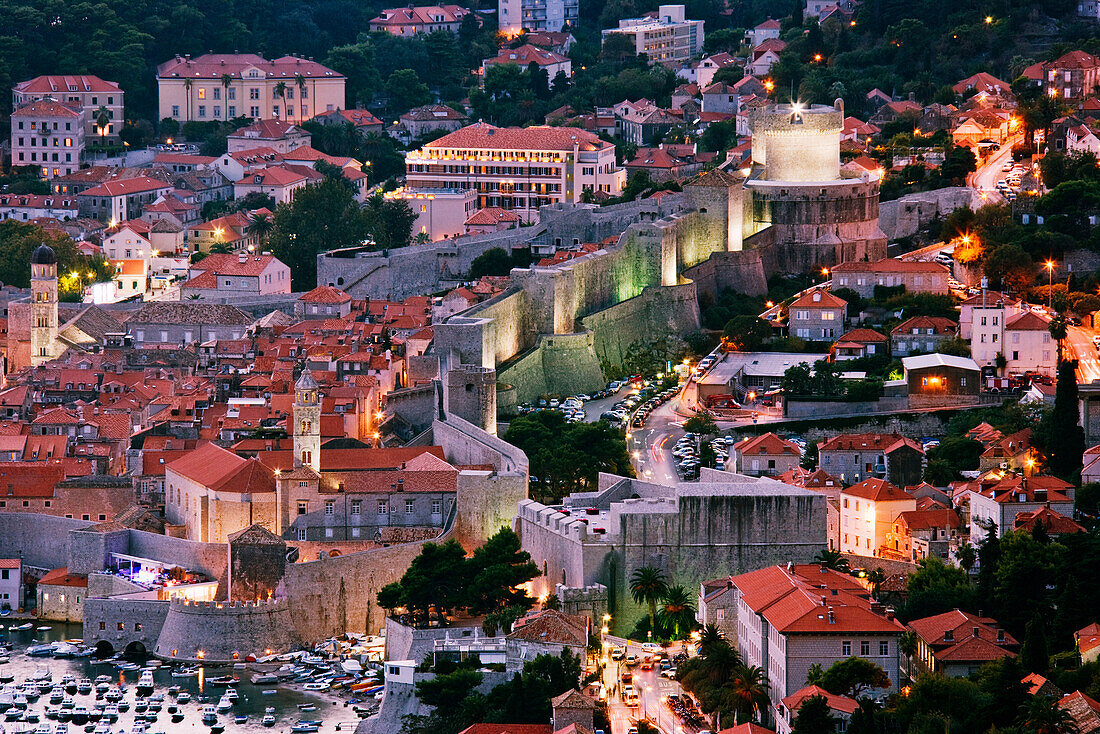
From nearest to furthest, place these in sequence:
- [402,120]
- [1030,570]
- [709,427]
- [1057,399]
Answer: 1. [1030,570]
2. [1057,399]
3. [709,427]
4. [402,120]

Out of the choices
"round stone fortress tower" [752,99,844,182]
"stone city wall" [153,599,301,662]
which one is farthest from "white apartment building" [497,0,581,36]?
"stone city wall" [153,599,301,662]

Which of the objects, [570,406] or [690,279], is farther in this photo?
[690,279]

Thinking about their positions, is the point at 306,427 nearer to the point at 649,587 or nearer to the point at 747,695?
the point at 649,587

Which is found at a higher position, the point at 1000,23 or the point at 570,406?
the point at 1000,23

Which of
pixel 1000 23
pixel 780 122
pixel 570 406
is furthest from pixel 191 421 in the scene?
pixel 1000 23

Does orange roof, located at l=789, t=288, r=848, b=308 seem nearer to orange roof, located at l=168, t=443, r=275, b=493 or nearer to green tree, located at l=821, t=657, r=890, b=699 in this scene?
orange roof, located at l=168, t=443, r=275, b=493

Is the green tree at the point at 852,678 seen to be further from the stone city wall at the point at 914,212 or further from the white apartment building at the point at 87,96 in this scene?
the white apartment building at the point at 87,96

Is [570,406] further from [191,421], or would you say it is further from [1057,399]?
[1057,399]
